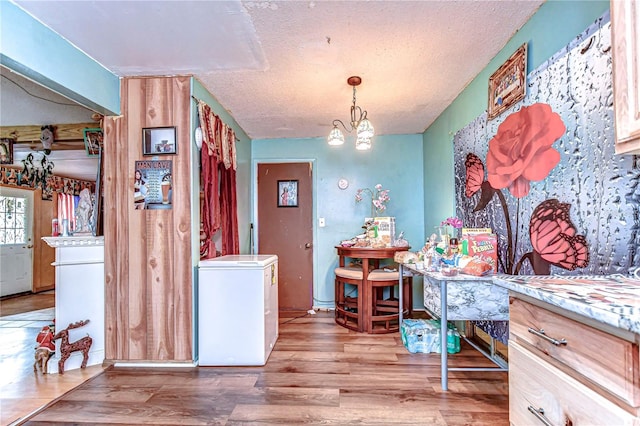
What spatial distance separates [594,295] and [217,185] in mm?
2597

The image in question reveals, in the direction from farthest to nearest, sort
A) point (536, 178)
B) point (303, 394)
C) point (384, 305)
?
point (384, 305), point (303, 394), point (536, 178)

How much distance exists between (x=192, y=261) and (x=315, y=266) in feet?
6.17

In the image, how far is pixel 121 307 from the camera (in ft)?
7.89

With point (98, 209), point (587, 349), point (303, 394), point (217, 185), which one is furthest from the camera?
point (217, 185)

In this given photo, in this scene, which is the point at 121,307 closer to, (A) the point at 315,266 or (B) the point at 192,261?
(B) the point at 192,261

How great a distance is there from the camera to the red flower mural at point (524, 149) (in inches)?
64.3

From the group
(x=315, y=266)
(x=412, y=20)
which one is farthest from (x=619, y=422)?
(x=315, y=266)

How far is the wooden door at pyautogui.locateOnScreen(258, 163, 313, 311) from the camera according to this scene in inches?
157

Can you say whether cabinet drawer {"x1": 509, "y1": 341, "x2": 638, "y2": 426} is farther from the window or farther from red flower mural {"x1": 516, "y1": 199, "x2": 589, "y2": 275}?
the window

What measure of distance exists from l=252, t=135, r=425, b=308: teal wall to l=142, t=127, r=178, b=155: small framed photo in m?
1.87

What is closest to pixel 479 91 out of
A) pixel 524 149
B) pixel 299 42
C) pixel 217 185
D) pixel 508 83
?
pixel 508 83

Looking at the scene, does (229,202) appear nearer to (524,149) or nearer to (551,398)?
(524,149)

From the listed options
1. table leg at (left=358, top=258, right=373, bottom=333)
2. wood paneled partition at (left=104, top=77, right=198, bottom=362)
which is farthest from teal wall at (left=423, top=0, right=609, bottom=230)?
wood paneled partition at (left=104, top=77, right=198, bottom=362)

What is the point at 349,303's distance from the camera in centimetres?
330
